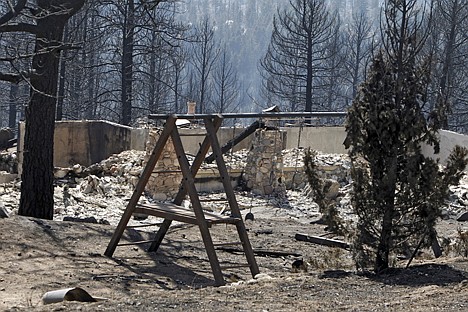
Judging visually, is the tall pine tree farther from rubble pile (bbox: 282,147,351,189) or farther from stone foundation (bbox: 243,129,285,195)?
rubble pile (bbox: 282,147,351,189)

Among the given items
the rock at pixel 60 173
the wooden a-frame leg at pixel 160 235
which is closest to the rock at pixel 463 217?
the wooden a-frame leg at pixel 160 235

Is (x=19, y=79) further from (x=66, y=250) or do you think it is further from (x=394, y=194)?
(x=394, y=194)

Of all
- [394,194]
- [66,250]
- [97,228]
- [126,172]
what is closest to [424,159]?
[394,194]

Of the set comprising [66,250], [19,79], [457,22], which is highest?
[457,22]

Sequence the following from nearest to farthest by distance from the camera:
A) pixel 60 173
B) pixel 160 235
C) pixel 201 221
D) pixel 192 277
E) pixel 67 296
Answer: pixel 67 296 → pixel 201 221 → pixel 192 277 → pixel 160 235 → pixel 60 173

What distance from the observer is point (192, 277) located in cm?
894

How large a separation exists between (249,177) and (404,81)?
1475cm

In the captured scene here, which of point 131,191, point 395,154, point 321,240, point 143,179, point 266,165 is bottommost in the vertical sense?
point 131,191

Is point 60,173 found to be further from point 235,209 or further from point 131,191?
point 235,209

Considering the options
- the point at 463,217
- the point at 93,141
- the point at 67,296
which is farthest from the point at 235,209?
the point at 93,141

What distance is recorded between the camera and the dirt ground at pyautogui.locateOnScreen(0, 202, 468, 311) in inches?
236

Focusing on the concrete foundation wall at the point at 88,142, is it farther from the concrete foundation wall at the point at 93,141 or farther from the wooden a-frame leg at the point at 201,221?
the wooden a-frame leg at the point at 201,221

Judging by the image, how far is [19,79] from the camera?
9477mm

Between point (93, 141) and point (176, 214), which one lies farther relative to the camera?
point (93, 141)
